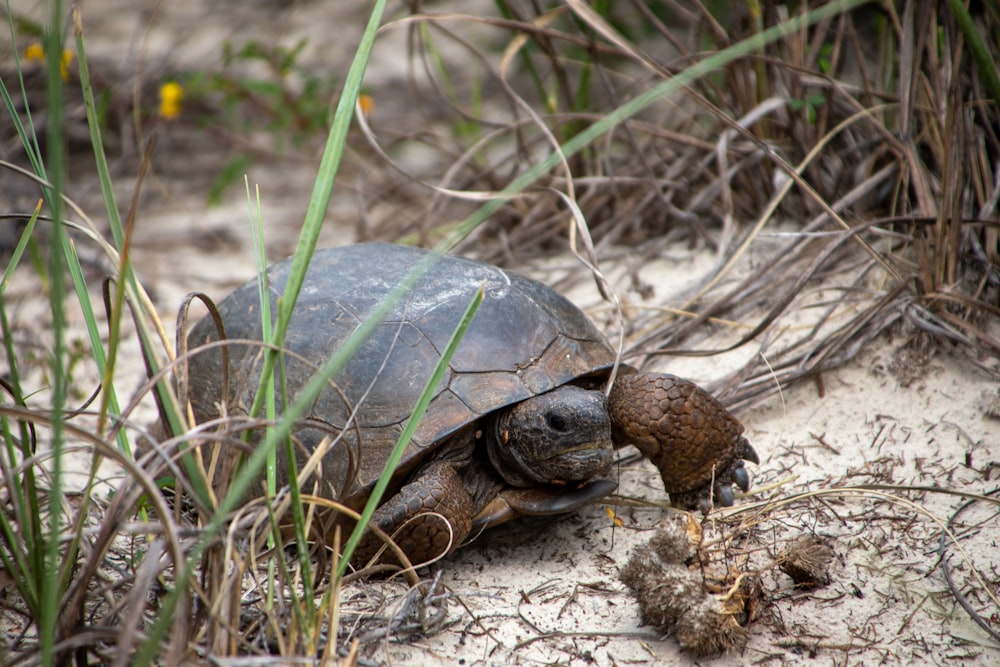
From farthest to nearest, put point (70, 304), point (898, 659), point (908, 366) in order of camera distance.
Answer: point (70, 304) < point (908, 366) < point (898, 659)

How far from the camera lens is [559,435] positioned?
82.5 inches

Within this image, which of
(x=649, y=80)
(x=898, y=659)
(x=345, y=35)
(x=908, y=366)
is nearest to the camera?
(x=898, y=659)

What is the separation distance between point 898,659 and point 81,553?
180cm

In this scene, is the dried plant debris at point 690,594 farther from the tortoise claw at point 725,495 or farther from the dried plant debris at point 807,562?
the tortoise claw at point 725,495

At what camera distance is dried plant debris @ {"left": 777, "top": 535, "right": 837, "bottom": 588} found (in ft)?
6.09

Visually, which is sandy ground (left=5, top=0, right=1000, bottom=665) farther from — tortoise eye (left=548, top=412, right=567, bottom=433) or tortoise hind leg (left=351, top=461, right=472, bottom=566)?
tortoise eye (left=548, top=412, right=567, bottom=433)

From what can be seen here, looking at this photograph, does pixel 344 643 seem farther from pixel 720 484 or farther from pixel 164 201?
pixel 164 201

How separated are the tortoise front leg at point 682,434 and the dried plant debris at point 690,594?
467mm

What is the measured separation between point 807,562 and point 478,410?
2.89ft

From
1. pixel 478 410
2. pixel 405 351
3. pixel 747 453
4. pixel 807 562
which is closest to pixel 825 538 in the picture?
pixel 807 562

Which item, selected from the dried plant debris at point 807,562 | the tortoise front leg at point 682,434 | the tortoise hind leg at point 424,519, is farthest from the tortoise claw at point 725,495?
the tortoise hind leg at point 424,519

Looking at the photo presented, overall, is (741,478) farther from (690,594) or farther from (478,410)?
(478,410)

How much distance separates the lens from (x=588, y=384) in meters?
2.44

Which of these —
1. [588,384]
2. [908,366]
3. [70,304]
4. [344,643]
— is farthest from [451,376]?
[70,304]
